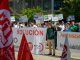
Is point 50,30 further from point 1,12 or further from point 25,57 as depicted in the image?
point 1,12

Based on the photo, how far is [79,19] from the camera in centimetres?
5362

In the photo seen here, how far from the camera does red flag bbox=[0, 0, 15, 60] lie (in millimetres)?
4199

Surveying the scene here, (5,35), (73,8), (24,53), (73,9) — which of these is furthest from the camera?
(73,9)

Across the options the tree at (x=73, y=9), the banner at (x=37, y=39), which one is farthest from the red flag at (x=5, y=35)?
the tree at (x=73, y=9)

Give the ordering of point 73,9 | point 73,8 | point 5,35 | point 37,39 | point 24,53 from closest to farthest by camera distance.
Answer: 1. point 5,35
2. point 24,53
3. point 37,39
4. point 73,8
5. point 73,9

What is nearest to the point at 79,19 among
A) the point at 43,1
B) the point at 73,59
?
the point at 43,1

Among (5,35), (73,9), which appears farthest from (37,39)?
(73,9)

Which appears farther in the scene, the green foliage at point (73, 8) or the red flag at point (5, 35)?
the green foliage at point (73, 8)

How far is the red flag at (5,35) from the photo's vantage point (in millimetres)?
4199

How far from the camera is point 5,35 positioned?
13.9 ft

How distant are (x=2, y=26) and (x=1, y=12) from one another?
0.52 ft

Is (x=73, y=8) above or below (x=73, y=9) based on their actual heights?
above

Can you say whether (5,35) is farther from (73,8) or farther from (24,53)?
(73,8)

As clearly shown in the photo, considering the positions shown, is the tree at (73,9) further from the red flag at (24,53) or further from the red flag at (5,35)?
the red flag at (5,35)
